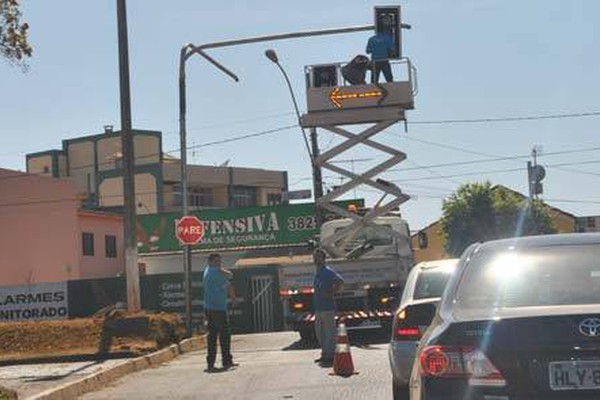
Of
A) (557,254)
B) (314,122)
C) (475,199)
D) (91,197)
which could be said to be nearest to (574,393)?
(557,254)

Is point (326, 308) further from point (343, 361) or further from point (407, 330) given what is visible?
point (407, 330)

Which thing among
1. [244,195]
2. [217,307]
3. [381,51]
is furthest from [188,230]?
→ [244,195]

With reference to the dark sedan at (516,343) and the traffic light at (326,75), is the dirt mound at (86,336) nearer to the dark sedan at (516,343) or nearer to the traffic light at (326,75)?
the traffic light at (326,75)

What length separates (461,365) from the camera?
15.5 feet

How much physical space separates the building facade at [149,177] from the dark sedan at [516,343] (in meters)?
62.0

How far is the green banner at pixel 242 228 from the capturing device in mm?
45812

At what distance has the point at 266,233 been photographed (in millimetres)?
46281

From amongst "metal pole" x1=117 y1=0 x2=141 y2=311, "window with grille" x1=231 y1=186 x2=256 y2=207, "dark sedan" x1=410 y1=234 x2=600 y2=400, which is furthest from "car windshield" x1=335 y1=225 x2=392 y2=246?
"window with grille" x1=231 y1=186 x2=256 y2=207

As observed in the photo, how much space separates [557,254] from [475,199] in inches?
2572

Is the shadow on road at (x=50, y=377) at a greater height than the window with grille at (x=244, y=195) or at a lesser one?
lesser

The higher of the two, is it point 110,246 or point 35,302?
point 110,246

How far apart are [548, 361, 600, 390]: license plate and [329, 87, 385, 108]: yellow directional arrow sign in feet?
54.7

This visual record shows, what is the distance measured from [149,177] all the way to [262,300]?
44585mm

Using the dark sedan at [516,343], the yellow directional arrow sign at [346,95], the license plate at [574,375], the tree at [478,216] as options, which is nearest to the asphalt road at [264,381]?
the dark sedan at [516,343]
